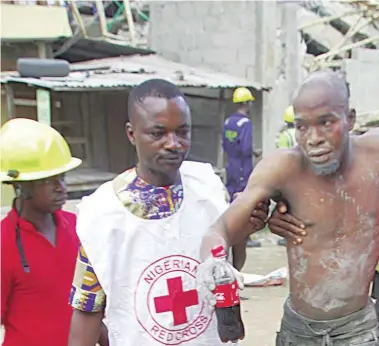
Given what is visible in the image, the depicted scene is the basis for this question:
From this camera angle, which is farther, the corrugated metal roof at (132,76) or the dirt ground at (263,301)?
the corrugated metal roof at (132,76)

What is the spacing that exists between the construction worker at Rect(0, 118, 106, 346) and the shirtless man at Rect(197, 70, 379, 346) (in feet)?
2.37

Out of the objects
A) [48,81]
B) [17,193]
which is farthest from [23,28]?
[17,193]

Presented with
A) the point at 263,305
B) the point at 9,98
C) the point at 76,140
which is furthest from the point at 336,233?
the point at 76,140

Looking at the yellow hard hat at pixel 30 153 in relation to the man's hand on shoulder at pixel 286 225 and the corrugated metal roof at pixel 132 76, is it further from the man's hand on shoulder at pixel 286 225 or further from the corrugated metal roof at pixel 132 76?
the corrugated metal roof at pixel 132 76

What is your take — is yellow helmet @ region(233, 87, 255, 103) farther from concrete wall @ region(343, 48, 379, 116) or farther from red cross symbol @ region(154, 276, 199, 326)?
red cross symbol @ region(154, 276, 199, 326)

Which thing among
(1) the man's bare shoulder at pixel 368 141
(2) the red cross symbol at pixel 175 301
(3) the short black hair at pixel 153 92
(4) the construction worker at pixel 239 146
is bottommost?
(4) the construction worker at pixel 239 146

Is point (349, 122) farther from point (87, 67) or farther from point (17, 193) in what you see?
point (87, 67)

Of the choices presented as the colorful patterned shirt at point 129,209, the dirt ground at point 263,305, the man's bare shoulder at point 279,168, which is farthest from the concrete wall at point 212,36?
the colorful patterned shirt at point 129,209

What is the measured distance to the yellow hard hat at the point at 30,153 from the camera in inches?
102

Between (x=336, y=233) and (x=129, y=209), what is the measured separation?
0.74 meters

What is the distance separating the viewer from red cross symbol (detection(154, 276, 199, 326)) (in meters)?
2.19

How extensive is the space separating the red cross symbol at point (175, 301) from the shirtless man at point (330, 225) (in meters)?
0.28

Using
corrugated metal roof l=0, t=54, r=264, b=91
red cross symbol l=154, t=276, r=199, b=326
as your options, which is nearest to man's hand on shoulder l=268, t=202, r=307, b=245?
red cross symbol l=154, t=276, r=199, b=326

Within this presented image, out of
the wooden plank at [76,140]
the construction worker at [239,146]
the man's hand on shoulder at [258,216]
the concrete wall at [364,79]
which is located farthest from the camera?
the concrete wall at [364,79]
